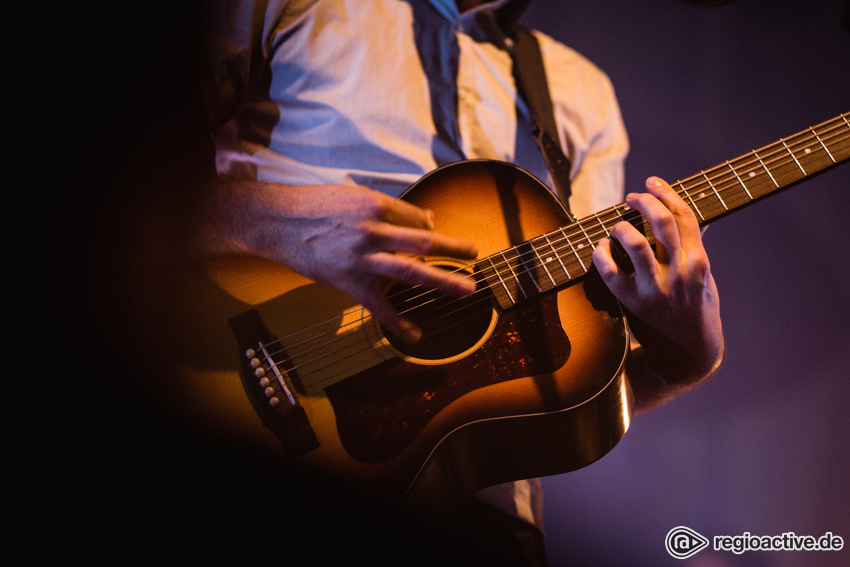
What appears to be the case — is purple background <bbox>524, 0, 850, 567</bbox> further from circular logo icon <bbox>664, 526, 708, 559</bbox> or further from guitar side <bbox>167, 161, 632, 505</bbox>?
guitar side <bbox>167, 161, 632, 505</bbox>

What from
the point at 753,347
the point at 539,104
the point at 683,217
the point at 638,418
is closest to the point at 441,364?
the point at 683,217

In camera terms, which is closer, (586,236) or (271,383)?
(271,383)

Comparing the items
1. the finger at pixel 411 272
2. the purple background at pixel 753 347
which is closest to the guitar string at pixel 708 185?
the finger at pixel 411 272

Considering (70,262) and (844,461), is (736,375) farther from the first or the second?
(70,262)

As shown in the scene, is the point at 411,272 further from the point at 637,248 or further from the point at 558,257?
the point at 637,248

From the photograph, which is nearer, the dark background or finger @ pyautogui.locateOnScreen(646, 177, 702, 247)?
the dark background

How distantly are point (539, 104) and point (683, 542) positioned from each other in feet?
5.02

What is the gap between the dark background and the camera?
0.71 meters

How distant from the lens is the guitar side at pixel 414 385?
731 millimetres

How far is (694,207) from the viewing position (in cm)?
85

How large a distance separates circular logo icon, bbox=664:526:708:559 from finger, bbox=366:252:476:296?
138 cm

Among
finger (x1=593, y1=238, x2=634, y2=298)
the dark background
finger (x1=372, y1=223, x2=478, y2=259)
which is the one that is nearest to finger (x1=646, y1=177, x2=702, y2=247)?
finger (x1=593, y1=238, x2=634, y2=298)

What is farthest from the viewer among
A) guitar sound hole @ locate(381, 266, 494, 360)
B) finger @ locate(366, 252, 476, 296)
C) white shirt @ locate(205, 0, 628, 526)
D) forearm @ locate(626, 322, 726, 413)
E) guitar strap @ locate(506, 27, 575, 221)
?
guitar strap @ locate(506, 27, 575, 221)

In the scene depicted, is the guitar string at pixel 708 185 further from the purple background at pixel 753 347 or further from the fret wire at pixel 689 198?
the purple background at pixel 753 347
